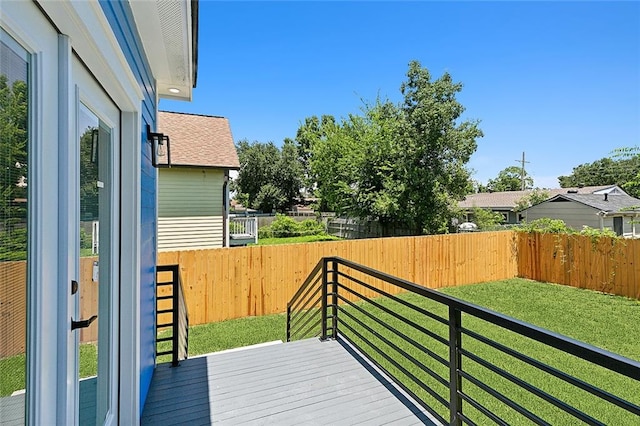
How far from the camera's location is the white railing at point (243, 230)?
34.4ft

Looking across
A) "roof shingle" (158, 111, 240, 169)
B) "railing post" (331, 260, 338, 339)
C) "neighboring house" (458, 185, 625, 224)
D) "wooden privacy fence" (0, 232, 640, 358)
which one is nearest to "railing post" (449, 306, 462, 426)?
"railing post" (331, 260, 338, 339)

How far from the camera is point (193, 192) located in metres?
8.79

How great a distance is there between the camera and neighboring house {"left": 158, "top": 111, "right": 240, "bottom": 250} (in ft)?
27.8

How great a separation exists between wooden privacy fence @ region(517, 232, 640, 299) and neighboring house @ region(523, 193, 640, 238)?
8.16 metres

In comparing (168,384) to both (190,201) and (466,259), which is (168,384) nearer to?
(190,201)

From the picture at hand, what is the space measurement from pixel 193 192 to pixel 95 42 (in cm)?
817

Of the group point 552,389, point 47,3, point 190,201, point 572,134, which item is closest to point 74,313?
point 47,3

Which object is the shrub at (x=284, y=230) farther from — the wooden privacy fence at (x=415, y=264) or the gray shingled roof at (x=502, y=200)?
the wooden privacy fence at (x=415, y=264)

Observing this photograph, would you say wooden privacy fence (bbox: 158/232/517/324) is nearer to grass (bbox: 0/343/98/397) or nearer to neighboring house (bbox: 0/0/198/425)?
neighboring house (bbox: 0/0/198/425)

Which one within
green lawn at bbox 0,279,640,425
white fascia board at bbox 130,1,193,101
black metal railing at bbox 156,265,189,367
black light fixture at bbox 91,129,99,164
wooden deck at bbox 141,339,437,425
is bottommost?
green lawn at bbox 0,279,640,425

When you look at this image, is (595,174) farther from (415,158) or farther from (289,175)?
(415,158)

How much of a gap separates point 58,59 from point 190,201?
Answer: 326 inches

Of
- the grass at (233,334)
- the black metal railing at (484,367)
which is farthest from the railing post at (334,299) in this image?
the grass at (233,334)

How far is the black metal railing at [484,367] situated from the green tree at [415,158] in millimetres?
5819
